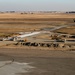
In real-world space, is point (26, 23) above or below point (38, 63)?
above

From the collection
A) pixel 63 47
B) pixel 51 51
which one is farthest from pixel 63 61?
pixel 63 47

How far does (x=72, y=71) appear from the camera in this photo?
2048 cm

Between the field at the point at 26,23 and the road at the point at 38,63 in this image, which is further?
the field at the point at 26,23

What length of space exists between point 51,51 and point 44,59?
17.5 feet

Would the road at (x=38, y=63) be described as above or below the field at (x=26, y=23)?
below

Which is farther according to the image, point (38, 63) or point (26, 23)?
point (26, 23)

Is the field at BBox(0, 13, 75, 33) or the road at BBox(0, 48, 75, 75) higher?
the field at BBox(0, 13, 75, 33)

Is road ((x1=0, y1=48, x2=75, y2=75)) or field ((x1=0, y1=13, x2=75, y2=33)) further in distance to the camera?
field ((x1=0, y1=13, x2=75, y2=33))

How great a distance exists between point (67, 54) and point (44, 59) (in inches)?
157

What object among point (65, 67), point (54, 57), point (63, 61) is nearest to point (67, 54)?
point (54, 57)

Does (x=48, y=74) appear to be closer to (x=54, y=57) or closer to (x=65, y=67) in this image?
(x=65, y=67)

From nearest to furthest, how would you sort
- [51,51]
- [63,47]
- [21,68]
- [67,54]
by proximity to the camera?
1. [21,68]
2. [67,54]
3. [51,51]
4. [63,47]

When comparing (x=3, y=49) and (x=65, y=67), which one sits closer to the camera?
(x=65, y=67)

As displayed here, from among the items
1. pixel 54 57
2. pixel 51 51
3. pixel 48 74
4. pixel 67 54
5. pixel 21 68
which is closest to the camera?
pixel 48 74
